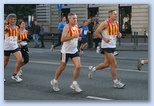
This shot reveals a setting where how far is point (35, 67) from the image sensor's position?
42.1 feet

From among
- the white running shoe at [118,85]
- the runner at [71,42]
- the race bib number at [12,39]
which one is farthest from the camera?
the race bib number at [12,39]

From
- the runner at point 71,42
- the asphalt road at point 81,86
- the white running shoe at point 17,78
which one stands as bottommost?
the asphalt road at point 81,86

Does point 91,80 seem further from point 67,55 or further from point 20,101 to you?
point 20,101

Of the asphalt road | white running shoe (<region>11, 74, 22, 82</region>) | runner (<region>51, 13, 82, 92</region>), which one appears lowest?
the asphalt road

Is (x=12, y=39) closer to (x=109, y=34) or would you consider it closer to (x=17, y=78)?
(x=17, y=78)

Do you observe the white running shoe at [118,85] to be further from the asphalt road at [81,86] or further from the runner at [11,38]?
the runner at [11,38]

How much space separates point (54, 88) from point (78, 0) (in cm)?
223

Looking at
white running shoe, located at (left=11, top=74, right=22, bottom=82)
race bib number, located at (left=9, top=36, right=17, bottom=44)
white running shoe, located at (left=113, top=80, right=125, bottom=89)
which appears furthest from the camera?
white running shoe, located at (left=11, top=74, right=22, bottom=82)

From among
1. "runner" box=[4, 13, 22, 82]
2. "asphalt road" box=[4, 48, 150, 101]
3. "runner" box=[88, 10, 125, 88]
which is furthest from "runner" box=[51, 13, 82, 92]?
"runner" box=[4, 13, 22, 82]

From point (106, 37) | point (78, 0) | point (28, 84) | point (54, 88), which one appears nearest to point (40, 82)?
point (28, 84)

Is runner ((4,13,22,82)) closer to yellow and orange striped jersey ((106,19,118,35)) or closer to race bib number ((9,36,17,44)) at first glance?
race bib number ((9,36,17,44))

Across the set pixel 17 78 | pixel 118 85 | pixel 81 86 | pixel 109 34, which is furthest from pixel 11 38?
pixel 118 85

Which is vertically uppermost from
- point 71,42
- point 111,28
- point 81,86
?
point 111,28

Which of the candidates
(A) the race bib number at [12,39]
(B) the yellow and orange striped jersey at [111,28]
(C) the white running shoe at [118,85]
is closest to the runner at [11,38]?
(A) the race bib number at [12,39]
